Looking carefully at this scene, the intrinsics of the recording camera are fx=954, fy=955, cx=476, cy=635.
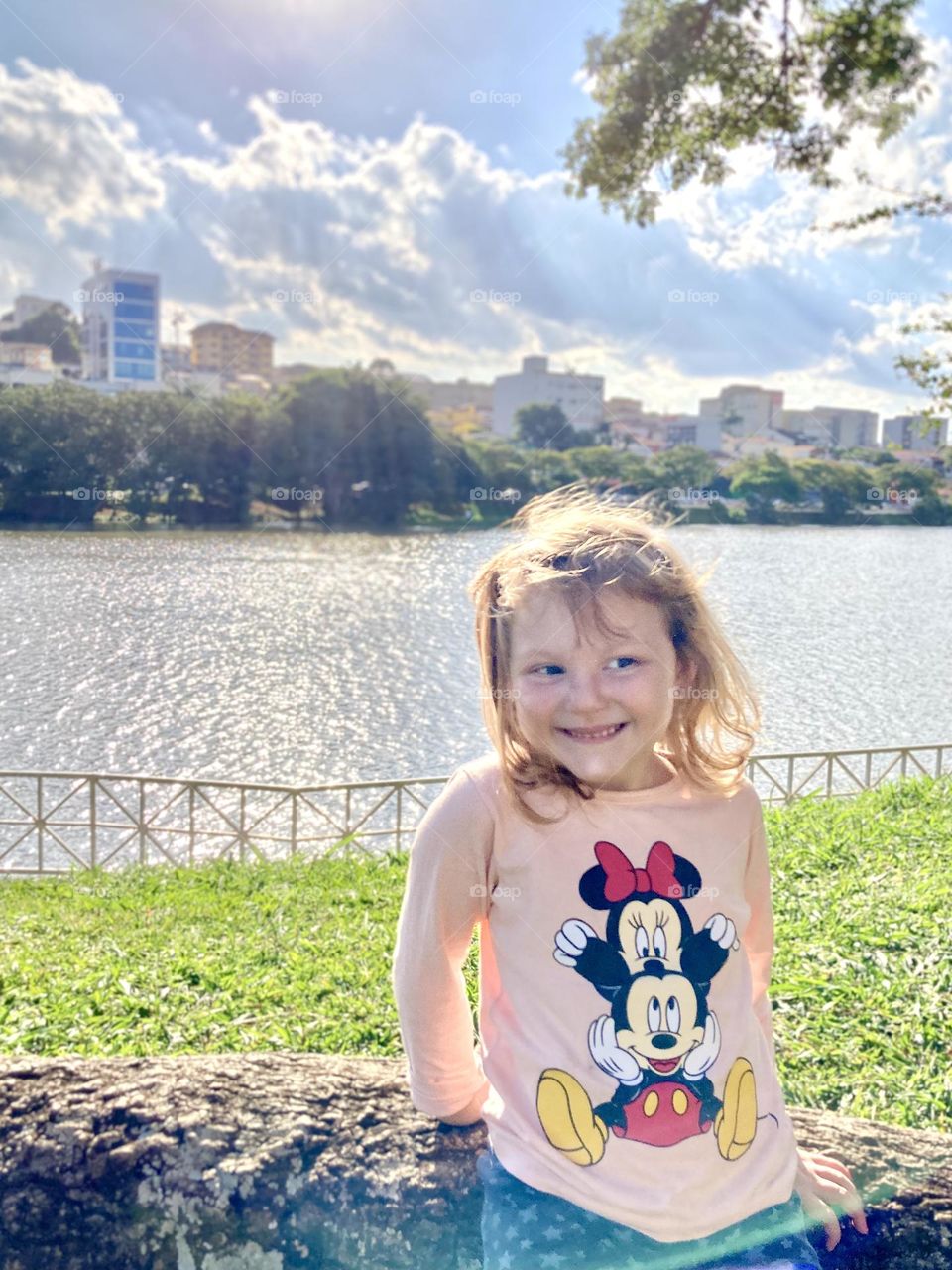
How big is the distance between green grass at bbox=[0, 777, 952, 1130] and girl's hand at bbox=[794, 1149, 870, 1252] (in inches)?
27.5

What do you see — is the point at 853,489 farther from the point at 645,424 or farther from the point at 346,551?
the point at 346,551

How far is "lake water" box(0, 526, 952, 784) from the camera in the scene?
4.27 meters

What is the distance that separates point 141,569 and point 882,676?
12.8 feet

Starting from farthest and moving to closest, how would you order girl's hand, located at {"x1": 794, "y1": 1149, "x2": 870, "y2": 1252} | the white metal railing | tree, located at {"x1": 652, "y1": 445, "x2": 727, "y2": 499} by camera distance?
the white metal railing < tree, located at {"x1": 652, "y1": 445, "x2": 727, "y2": 499} < girl's hand, located at {"x1": 794, "y1": 1149, "x2": 870, "y2": 1252}

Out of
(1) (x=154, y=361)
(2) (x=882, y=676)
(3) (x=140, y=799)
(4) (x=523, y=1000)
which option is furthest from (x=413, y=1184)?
(2) (x=882, y=676)

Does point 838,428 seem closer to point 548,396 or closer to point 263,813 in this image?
point 548,396

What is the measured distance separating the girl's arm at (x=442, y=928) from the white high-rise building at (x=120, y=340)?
2904mm

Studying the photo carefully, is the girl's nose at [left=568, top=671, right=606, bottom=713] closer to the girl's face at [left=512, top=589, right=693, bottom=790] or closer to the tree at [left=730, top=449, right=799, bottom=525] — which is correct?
the girl's face at [left=512, top=589, right=693, bottom=790]

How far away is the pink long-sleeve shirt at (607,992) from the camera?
40.2 inches

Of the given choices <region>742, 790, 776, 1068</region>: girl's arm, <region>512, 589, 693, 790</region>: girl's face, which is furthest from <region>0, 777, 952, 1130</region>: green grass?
<region>512, 589, 693, 790</region>: girl's face

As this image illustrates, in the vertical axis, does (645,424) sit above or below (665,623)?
above

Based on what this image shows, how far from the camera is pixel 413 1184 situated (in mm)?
1304

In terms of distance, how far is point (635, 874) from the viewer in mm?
1071

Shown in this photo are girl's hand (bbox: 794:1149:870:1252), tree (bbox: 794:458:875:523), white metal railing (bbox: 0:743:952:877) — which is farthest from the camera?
white metal railing (bbox: 0:743:952:877)
